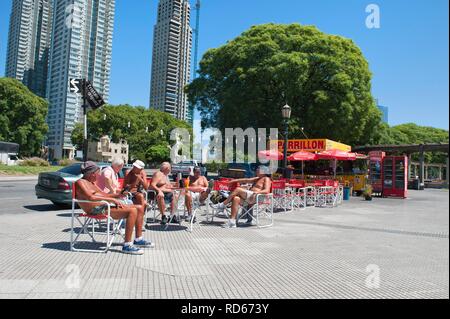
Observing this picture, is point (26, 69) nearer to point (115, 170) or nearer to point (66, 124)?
point (66, 124)

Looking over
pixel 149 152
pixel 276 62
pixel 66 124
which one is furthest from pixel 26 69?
pixel 276 62

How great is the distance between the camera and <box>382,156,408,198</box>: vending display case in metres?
23.0

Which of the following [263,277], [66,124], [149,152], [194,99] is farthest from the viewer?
[66,124]

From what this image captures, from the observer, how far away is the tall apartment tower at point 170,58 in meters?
120

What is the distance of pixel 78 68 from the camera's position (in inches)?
1901

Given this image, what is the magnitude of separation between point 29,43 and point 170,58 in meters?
41.8

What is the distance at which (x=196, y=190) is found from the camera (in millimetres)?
9070

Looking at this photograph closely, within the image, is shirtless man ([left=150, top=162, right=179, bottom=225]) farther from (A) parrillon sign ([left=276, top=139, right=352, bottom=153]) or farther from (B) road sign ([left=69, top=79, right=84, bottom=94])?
(A) parrillon sign ([left=276, top=139, right=352, bottom=153])

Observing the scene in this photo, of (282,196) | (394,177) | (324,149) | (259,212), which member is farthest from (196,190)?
(394,177)

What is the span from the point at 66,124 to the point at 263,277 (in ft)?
425

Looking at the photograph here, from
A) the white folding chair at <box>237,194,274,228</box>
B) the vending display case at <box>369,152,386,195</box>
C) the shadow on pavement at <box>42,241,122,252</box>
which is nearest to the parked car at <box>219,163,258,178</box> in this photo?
the vending display case at <box>369,152,386,195</box>

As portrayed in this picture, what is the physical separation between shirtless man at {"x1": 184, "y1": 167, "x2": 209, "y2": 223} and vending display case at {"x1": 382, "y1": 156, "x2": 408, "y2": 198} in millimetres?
16960
